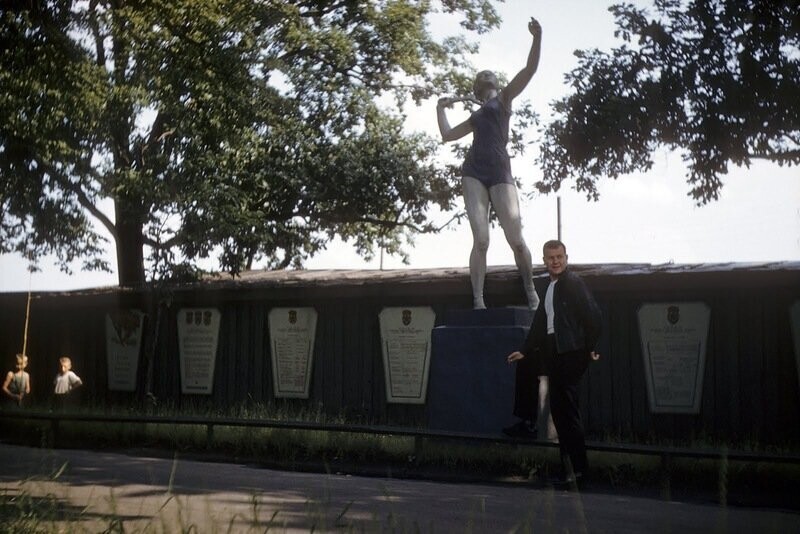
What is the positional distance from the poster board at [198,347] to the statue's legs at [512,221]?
25.5ft

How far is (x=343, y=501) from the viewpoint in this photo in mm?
6934

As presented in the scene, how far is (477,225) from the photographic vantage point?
10828 millimetres

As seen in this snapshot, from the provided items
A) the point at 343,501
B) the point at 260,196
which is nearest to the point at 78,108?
the point at 260,196

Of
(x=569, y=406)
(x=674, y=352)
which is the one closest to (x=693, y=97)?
(x=674, y=352)

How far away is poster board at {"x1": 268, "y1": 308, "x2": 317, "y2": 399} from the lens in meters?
16.0

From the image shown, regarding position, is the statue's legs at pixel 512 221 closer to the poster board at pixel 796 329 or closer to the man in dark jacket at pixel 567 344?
the man in dark jacket at pixel 567 344

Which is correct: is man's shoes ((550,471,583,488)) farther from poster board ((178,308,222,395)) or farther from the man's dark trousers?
poster board ((178,308,222,395))

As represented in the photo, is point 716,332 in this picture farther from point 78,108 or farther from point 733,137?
point 78,108

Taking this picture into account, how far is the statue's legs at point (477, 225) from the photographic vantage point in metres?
10.9

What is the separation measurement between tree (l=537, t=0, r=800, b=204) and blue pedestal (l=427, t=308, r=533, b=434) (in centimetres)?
665

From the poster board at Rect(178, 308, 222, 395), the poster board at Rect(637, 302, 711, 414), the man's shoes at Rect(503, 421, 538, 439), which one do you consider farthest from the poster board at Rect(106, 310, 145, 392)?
the man's shoes at Rect(503, 421, 538, 439)

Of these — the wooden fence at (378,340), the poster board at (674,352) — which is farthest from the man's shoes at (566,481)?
the poster board at (674,352)

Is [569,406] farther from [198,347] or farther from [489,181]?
[198,347]

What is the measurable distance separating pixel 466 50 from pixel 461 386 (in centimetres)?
1364
